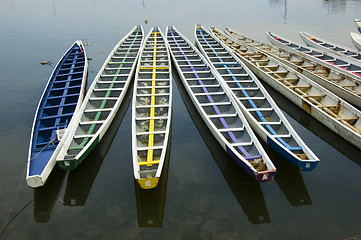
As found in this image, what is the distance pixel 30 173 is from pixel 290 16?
5863 cm

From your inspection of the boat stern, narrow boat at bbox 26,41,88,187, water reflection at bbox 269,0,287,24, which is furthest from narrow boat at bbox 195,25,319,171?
water reflection at bbox 269,0,287,24

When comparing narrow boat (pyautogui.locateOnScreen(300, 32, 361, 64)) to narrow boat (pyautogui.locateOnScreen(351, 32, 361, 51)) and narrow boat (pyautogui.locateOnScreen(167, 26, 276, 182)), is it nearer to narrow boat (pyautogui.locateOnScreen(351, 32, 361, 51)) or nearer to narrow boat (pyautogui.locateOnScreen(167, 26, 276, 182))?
narrow boat (pyautogui.locateOnScreen(351, 32, 361, 51))

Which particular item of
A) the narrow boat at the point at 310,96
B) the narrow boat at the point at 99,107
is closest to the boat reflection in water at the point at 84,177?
the narrow boat at the point at 99,107

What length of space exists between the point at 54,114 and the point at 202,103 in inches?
379

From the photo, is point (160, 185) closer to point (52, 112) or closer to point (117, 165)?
point (117, 165)

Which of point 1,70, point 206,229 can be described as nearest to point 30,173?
point 206,229

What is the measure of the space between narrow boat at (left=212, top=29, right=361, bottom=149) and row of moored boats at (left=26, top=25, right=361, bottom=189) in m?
0.07

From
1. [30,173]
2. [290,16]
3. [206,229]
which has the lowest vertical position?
[206,229]

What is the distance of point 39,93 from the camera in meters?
21.5

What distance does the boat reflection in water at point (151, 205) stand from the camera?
10.7 meters

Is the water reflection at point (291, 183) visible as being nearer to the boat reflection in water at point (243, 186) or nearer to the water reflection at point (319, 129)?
the boat reflection in water at point (243, 186)

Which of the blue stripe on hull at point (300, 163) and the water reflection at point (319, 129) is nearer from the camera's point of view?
the blue stripe on hull at point (300, 163)

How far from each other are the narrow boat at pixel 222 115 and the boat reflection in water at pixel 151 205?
369cm

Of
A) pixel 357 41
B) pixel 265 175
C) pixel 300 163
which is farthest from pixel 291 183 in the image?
pixel 357 41
